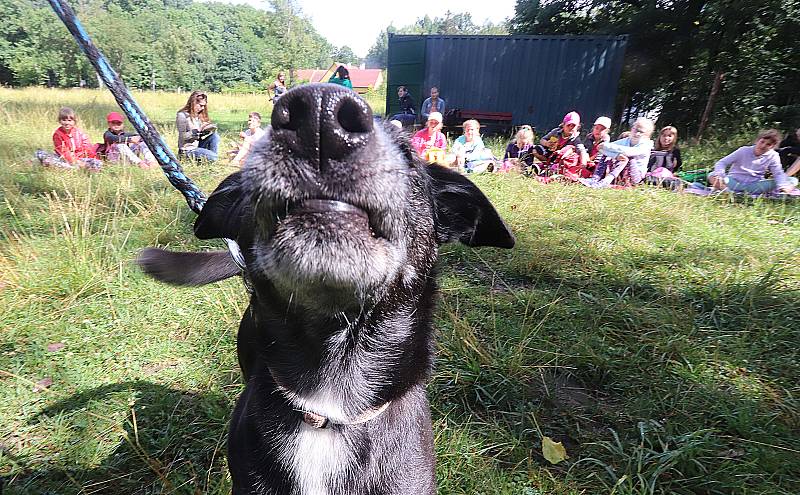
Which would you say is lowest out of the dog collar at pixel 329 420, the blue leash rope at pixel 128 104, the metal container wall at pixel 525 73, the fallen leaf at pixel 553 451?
the fallen leaf at pixel 553 451

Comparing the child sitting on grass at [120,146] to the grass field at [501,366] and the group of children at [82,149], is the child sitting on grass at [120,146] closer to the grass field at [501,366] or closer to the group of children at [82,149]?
the group of children at [82,149]

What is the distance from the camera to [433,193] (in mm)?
1701

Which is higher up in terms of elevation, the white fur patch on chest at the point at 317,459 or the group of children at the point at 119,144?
the group of children at the point at 119,144

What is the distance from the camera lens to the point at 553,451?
2156mm

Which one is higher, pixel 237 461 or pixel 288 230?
pixel 288 230

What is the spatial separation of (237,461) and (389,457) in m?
0.59

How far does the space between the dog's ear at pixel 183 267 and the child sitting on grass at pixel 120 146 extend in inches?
261

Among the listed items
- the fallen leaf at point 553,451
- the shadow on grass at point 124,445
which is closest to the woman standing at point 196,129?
the shadow on grass at point 124,445

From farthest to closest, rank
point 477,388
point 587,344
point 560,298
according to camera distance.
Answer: point 560,298 < point 587,344 < point 477,388

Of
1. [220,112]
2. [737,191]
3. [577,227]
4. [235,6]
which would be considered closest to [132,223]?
[577,227]

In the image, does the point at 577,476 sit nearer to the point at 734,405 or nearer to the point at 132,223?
the point at 734,405

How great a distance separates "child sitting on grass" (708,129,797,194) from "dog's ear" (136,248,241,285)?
7831 mm

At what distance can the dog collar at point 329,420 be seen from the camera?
1.53 metres

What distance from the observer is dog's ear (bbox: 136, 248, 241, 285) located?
7.00 ft
